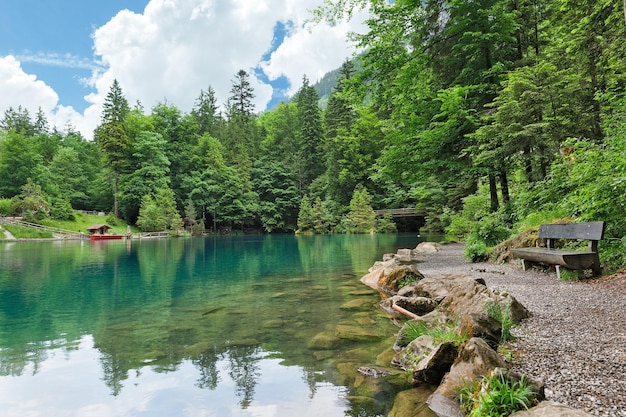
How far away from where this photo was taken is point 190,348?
18.2ft

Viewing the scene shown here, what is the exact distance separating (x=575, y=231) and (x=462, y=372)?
526 cm

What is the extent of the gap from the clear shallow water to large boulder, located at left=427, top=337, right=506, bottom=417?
0.50 metres

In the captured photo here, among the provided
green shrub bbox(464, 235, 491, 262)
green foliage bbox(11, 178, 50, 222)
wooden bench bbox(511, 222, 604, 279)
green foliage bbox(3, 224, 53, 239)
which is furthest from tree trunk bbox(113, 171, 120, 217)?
wooden bench bbox(511, 222, 604, 279)

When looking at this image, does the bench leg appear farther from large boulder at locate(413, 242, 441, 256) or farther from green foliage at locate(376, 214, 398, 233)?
green foliage at locate(376, 214, 398, 233)

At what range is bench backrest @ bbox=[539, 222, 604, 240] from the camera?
21.2 feet

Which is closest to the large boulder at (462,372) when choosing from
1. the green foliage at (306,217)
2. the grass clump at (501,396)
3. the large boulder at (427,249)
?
the grass clump at (501,396)

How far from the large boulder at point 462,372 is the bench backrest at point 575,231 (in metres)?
4.56

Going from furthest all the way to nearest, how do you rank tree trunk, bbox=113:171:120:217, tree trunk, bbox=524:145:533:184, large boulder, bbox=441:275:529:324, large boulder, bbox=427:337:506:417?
1. tree trunk, bbox=113:171:120:217
2. tree trunk, bbox=524:145:533:184
3. large boulder, bbox=441:275:529:324
4. large boulder, bbox=427:337:506:417

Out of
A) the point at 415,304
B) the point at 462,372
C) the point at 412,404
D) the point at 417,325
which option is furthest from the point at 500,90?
the point at 412,404

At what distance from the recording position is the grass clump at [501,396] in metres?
2.62

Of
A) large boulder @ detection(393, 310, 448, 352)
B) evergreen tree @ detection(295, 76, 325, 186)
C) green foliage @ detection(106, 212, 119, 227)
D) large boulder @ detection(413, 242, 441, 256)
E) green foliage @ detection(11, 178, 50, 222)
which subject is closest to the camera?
large boulder @ detection(393, 310, 448, 352)

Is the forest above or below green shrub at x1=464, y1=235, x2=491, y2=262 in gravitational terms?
above

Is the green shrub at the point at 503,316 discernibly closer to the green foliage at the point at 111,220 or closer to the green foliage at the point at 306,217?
the green foliage at the point at 306,217

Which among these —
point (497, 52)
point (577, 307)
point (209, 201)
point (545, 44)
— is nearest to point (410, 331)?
point (577, 307)
